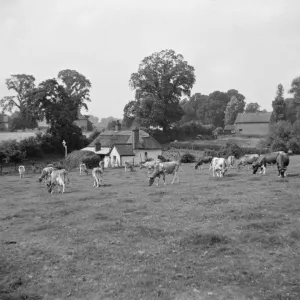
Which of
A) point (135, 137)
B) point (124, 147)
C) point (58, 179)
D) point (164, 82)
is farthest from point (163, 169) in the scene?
point (164, 82)

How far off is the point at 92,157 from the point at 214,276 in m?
42.8

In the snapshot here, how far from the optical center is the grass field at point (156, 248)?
9328mm

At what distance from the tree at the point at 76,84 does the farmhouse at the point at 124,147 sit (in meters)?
19.9

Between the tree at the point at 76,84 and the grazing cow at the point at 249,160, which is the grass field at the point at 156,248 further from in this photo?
the tree at the point at 76,84

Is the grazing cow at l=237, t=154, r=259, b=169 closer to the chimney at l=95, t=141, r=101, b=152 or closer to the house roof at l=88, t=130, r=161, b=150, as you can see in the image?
the house roof at l=88, t=130, r=161, b=150

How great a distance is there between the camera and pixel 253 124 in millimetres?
100375

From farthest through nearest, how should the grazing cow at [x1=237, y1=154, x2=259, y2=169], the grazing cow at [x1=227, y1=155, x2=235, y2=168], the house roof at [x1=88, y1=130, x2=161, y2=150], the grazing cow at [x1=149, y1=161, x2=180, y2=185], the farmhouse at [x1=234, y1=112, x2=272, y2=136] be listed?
the farmhouse at [x1=234, y1=112, x2=272, y2=136]
the house roof at [x1=88, y1=130, x2=161, y2=150]
the grazing cow at [x1=227, y1=155, x2=235, y2=168]
the grazing cow at [x1=237, y1=154, x2=259, y2=169]
the grazing cow at [x1=149, y1=161, x2=180, y2=185]

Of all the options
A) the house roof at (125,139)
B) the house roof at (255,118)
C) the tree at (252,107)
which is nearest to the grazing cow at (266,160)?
the house roof at (125,139)

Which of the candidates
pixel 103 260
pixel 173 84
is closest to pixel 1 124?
pixel 173 84

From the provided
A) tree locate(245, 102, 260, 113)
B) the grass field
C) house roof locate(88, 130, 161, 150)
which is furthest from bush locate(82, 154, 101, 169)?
tree locate(245, 102, 260, 113)

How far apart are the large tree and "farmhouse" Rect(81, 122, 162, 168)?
1592 centimetres

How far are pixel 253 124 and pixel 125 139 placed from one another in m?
49.6

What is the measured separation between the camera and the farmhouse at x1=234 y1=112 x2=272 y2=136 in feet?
323

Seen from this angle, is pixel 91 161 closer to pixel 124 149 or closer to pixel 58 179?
pixel 124 149
